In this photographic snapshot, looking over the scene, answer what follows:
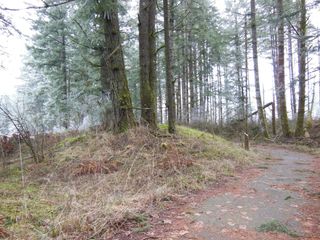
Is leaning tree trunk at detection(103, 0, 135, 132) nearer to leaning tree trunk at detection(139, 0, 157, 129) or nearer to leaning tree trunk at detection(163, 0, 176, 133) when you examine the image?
leaning tree trunk at detection(139, 0, 157, 129)

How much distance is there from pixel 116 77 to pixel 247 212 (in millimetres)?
5222

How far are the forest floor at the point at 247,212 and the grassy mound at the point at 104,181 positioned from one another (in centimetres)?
27

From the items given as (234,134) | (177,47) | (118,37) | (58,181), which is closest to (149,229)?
(58,181)

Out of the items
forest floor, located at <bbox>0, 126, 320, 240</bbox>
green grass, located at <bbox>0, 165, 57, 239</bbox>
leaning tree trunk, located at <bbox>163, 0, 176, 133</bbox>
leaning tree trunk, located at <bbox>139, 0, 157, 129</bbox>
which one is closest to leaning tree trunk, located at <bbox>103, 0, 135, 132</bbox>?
leaning tree trunk, located at <bbox>139, 0, 157, 129</bbox>

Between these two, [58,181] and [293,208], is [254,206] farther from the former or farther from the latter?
[58,181]

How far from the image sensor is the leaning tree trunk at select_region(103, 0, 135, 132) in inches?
306

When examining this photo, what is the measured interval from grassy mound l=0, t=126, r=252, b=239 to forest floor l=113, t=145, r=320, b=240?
0.27m

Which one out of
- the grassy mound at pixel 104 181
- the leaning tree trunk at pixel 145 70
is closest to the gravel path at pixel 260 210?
the grassy mound at pixel 104 181

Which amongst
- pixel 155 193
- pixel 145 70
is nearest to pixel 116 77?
pixel 145 70

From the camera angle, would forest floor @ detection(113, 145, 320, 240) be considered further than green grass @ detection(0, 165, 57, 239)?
Yes

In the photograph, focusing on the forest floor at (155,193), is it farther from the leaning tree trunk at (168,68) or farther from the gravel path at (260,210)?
the leaning tree trunk at (168,68)

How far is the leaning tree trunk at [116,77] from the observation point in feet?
25.5

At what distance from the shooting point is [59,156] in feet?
23.1

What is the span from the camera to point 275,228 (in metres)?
3.32
